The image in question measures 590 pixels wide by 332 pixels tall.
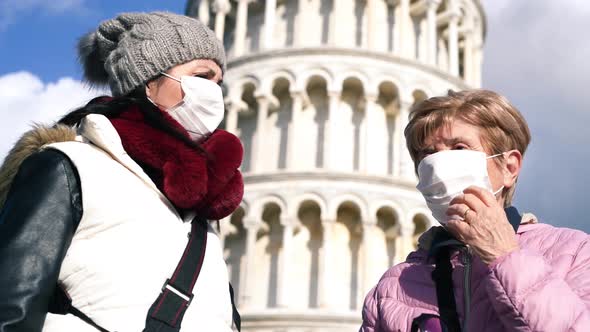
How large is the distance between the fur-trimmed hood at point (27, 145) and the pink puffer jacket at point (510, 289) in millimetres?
1082

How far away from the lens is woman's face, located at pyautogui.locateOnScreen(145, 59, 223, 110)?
2457mm

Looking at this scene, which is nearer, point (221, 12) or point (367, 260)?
point (367, 260)

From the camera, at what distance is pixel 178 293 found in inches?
79.1

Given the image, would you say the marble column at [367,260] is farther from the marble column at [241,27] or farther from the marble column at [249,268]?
the marble column at [241,27]

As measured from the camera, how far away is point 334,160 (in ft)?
67.9

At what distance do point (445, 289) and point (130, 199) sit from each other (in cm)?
94

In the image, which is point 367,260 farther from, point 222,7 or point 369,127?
point 222,7

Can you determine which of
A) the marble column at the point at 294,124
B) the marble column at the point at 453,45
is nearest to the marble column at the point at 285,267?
the marble column at the point at 294,124

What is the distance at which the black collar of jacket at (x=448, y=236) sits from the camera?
236 cm

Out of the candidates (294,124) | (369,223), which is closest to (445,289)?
(369,223)

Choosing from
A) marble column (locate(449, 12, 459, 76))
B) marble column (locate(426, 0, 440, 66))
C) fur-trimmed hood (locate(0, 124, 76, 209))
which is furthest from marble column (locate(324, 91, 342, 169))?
fur-trimmed hood (locate(0, 124, 76, 209))

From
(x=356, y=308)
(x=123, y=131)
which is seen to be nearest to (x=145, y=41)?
(x=123, y=131)

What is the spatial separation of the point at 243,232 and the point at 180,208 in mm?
18651

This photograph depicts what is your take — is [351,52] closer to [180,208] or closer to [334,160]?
[334,160]
